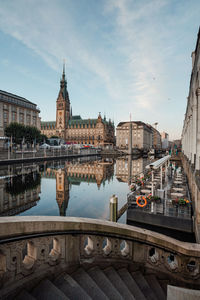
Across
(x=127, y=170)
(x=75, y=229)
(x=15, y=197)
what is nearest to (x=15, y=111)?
(x=127, y=170)

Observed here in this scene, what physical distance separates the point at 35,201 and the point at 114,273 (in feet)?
43.1

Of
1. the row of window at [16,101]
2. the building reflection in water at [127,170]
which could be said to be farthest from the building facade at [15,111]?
the building reflection in water at [127,170]

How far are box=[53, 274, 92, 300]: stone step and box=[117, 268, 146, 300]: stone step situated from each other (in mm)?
1184

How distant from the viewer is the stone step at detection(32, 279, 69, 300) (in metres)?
2.87

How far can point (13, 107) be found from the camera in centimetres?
8256

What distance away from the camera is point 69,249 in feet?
11.7

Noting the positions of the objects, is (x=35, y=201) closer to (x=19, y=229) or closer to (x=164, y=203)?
(x=164, y=203)

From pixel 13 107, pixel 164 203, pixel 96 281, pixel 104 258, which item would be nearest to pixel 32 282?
pixel 96 281

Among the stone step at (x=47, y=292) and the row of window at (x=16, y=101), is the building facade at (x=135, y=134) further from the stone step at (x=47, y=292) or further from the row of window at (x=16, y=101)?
the stone step at (x=47, y=292)

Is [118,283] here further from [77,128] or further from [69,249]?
[77,128]

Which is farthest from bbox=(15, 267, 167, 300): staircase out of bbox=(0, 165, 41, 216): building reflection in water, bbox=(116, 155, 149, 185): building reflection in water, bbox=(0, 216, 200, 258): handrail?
bbox=(116, 155, 149, 185): building reflection in water

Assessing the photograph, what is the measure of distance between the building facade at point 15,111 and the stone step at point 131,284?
83.7 m

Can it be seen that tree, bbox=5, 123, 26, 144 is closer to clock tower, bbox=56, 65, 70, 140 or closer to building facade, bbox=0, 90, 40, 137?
building facade, bbox=0, 90, 40, 137

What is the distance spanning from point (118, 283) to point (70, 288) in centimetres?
116
